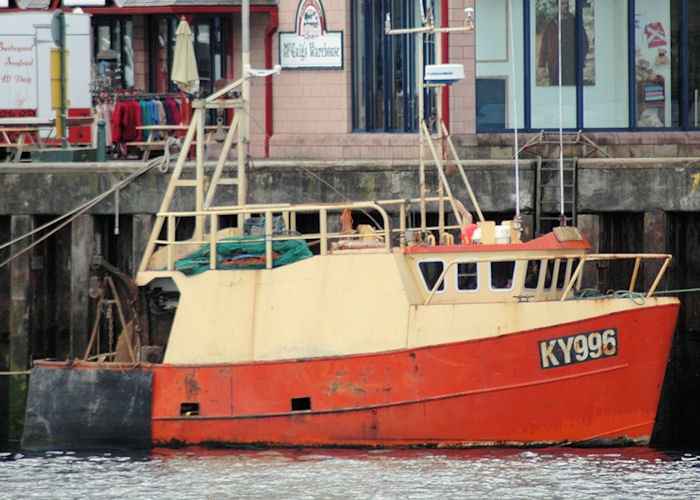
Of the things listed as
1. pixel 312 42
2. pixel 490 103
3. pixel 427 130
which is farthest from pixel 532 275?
pixel 312 42

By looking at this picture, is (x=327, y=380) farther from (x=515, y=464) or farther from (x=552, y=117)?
(x=552, y=117)

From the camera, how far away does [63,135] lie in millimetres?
21625

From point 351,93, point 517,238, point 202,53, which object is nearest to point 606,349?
point 517,238

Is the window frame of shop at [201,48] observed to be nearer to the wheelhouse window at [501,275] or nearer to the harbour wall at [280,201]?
the harbour wall at [280,201]

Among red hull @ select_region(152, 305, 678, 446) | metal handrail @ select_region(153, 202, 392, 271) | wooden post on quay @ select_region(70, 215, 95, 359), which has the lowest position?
red hull @ select_region(152, 305, 678, 446)

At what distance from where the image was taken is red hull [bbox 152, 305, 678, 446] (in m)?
16.8

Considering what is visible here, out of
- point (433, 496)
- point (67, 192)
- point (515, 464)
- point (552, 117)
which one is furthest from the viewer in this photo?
point (552, 117)

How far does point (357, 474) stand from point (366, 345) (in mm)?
1705

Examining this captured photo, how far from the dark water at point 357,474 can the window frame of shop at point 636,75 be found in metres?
7.16

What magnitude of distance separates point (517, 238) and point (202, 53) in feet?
33.4

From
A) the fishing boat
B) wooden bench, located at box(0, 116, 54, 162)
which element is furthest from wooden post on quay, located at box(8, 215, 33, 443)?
wooden bench, located at box(0, 116, 54, 162)

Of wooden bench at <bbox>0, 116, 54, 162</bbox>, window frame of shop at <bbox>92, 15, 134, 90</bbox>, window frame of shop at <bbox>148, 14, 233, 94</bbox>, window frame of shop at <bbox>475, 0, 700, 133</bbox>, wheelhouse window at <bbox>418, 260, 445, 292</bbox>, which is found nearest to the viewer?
wheelhouse window at <bbox>418, 260, 445, 292</bbox>

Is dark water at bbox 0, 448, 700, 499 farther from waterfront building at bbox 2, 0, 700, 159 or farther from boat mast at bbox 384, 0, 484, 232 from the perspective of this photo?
waterfront building at bbox 2, 0, 700, 159

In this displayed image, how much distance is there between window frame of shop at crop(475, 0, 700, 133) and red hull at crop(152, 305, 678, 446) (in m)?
6.87
